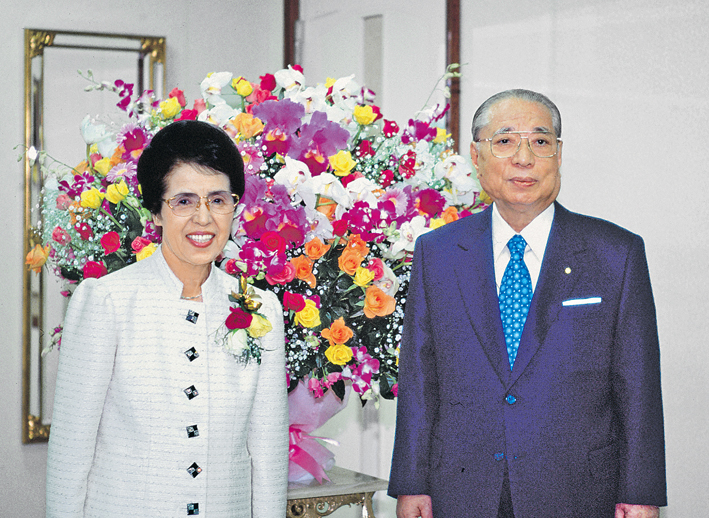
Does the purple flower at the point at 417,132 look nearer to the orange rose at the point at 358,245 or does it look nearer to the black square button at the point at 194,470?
the orange rose at the point at 358,245

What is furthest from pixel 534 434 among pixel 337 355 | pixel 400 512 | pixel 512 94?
pixel 512 94

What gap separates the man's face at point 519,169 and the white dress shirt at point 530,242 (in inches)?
0.7

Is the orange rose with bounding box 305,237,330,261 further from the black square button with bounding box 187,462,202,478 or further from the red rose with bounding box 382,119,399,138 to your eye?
the black square button with bounding box 187,462,202,478

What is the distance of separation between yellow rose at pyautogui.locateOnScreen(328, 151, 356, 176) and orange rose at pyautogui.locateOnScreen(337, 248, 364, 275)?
20 cm

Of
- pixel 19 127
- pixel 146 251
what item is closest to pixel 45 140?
pixel 19 127

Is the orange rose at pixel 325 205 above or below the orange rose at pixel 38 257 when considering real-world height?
above

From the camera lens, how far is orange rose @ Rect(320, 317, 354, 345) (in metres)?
1.98

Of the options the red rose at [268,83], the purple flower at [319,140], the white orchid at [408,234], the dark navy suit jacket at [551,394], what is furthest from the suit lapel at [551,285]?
the red rose at [268,83]

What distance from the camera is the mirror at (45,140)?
12.2ft

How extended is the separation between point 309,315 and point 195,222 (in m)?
0.37

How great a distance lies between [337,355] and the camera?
1997 millimetres

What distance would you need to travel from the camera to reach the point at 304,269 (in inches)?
77.8

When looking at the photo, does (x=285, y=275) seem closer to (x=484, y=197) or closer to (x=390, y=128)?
(x=390, y=128)

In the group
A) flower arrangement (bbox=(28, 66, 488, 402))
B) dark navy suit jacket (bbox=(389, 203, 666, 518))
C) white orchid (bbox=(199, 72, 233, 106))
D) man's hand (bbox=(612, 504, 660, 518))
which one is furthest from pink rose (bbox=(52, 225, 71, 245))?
man's hand (bbox=(612, 504, 660, 518))
